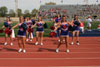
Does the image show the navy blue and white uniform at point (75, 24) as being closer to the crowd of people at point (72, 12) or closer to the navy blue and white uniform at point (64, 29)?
the navy blue and white uniform at point (64, 29)

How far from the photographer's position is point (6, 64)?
21.2 ft

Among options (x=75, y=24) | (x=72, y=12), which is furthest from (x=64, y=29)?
(x=72, y=12)

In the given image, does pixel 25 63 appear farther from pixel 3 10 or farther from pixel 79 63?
pixel 3 10

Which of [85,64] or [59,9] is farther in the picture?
[59,9]

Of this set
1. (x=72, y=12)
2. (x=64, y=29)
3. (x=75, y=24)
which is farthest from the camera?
(x=72, y=12)

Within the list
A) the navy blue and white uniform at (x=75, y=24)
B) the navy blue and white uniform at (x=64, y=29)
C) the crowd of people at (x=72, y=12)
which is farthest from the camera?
the crowd of people at (x=72, y=12)

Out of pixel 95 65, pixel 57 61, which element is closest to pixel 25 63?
pixel 57 61

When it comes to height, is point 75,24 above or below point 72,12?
above

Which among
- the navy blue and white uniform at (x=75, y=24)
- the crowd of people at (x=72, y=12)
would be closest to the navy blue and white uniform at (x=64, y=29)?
the navy blue and white uniform at (x=75, y=24)

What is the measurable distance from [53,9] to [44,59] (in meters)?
50.4

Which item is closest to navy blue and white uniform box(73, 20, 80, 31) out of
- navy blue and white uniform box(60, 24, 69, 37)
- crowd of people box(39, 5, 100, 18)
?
navy blue and white uniform box(60, 24, 69, 37)

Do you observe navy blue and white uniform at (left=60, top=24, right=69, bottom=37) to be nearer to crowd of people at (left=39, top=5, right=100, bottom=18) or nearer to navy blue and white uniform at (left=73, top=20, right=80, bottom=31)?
navy blue and white uniform at (left=73, top=20, right=80, bottom=31)

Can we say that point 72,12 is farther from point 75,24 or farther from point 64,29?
point 64,29

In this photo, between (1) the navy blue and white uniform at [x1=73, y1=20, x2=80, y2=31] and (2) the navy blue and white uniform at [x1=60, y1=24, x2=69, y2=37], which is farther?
(1) the navy blue and white uniform at [x1=73, y1=20, x2=80, y2=31]
